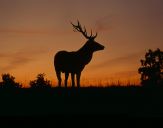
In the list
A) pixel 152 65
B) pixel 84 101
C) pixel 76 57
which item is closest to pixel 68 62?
pixel 76 57

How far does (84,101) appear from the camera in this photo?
804 inches

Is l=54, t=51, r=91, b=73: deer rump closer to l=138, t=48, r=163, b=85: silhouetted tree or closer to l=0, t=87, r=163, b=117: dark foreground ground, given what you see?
l=0, t=87, r=163, b=117: dark foreground ground

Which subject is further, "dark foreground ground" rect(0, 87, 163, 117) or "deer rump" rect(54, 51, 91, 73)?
"deer rump" rect(54, 51, 91, 73)

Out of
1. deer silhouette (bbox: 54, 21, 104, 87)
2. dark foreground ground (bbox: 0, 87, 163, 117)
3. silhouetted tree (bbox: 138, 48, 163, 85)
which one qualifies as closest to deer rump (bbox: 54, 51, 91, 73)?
deer silhouette (bbox: 54, 21, 104, 87)

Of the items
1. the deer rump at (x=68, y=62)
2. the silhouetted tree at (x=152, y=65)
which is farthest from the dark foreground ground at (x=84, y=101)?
the silhouetted tree at (x=152, y=65)

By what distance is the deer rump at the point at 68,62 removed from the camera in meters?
24.7

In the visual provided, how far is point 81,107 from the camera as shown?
19.8 m

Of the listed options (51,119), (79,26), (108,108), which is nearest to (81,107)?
(108,108)

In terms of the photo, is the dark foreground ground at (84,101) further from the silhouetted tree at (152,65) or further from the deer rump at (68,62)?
the silhouetted tree at (152,65)

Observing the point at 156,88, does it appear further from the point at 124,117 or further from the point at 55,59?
the point at 124,117

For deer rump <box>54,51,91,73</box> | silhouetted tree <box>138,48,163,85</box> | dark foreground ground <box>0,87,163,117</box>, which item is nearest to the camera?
dark foreground ground <box>0,87,163,117</box>

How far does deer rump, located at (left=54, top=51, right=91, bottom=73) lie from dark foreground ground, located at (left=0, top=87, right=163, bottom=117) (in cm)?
312

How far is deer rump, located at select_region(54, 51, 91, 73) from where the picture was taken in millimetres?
24719

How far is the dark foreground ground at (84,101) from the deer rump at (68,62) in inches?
123
